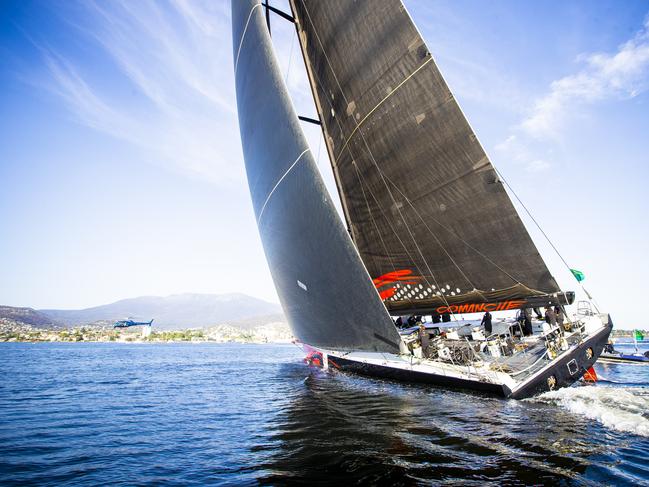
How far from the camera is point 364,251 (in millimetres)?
14594

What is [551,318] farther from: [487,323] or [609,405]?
[609,405]

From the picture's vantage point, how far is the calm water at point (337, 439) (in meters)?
4.33

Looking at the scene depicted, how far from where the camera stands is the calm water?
4.33 metres

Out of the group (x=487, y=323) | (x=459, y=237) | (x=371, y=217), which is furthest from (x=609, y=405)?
(x=371, y=217)

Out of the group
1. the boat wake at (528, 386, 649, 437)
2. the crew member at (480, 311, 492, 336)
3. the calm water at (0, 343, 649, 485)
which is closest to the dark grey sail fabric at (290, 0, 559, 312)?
the crew member at (480, 311, 492, 336)

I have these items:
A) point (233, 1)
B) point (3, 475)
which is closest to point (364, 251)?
point (3, 475)

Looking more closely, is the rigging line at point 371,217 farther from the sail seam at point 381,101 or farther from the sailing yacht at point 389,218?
the sail seam at point 381,101

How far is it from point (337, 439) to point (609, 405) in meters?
6.53

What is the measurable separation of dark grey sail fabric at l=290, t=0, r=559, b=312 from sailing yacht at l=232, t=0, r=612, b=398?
1.8 inches

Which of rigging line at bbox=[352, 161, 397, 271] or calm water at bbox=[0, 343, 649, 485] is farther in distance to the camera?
rigging line at bbox=[352, 161, 397, 271]

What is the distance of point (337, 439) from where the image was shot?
5.75m

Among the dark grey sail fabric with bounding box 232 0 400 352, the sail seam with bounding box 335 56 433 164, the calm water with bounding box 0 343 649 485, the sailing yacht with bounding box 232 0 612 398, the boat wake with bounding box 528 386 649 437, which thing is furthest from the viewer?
the sail seam with bounding box 335 56 433 164

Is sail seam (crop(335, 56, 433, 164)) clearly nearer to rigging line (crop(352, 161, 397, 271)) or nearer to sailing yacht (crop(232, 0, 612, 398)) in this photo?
sailing yacht (crop(232, 0, 612, 398))

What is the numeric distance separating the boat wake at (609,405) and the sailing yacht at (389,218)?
1.20 feet
